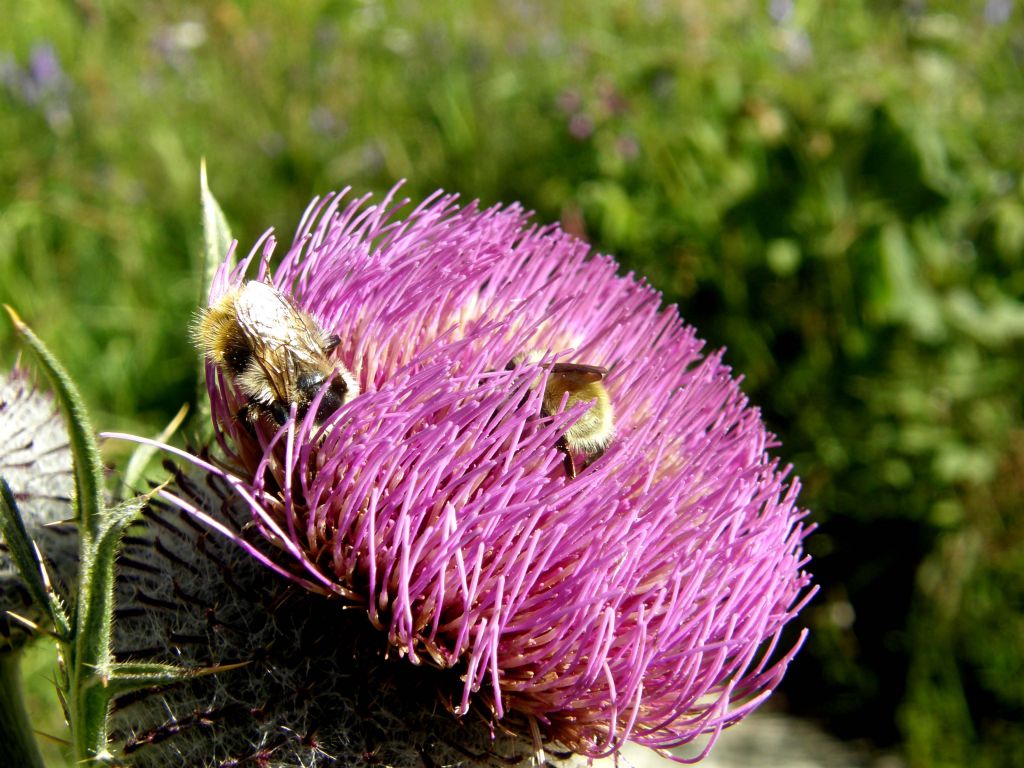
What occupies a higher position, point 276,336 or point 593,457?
point 593,457

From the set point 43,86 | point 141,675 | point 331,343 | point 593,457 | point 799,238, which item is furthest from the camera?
point 43,86

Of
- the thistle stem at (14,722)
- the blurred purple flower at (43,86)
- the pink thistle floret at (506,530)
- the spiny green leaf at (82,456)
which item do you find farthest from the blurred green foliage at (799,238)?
the spiny green leaf at (82,456)

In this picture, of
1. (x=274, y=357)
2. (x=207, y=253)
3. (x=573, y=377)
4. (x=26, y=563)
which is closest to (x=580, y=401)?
(x=573, y=377)

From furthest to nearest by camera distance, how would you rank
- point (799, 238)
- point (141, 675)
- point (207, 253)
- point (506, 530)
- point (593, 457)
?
point (799, 238) < point (207, 253) < point (593, 457) < point (506, 530) < point (141, 675)

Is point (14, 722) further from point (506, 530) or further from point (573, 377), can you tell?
point (573, 377)

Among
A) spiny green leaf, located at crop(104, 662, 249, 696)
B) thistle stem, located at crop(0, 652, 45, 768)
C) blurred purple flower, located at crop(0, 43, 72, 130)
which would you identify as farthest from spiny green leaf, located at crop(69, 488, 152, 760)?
blurred purple flower, located at crop(0, 43, 72, 130)

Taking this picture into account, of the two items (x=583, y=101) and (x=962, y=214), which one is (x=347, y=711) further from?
(x=583, y=101)

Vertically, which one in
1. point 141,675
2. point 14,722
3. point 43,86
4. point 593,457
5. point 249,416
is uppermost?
point 43,86

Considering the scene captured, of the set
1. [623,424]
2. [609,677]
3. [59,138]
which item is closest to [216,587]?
[609,677]
